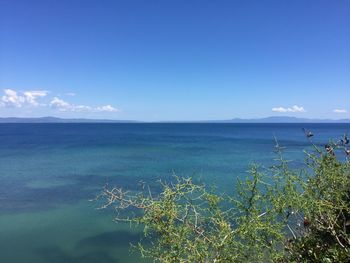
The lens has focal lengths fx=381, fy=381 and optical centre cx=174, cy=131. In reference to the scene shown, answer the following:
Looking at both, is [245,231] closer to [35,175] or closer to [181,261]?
[181,261]

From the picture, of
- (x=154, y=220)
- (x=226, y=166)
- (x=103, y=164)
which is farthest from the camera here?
(x=103, y=164)

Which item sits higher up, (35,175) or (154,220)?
(154,220)

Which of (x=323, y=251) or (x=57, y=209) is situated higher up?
(x=323, y=251)

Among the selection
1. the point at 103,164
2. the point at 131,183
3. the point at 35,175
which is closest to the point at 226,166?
the point at 131,183

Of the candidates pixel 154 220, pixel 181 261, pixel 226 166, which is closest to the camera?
pixel 181 261

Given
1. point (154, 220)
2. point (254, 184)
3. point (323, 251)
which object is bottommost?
point (323, 251)

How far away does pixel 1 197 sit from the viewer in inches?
936

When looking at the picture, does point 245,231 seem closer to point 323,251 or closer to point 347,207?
point 323,251

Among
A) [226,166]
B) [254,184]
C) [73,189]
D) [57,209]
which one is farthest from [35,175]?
[254,184]

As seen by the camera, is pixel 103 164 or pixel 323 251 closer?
pixel 323 251

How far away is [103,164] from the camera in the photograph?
138ft

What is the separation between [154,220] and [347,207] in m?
2.13

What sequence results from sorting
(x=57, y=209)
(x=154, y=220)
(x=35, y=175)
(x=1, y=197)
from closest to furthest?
(x=154, y=220) < (x=57, y=209) < (x=1, y=197) < (x=35, y=175)

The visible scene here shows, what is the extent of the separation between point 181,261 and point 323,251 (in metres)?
1.60
